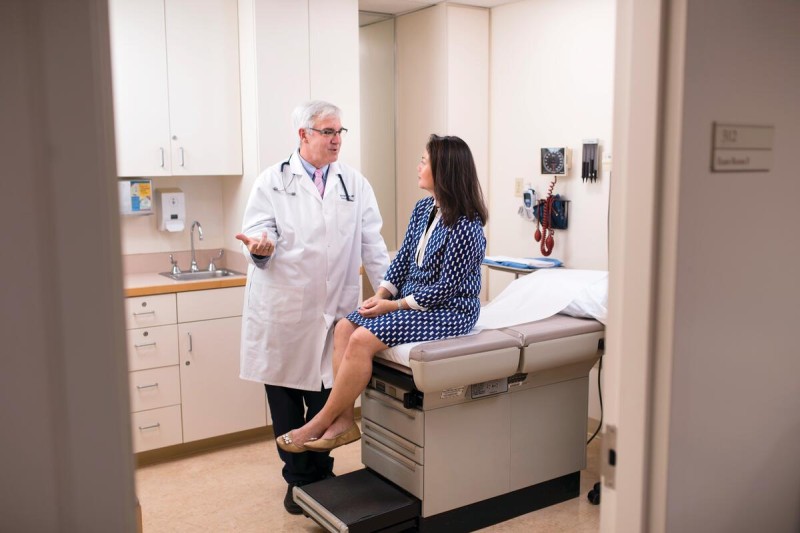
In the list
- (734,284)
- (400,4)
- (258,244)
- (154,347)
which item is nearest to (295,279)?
(258,244)

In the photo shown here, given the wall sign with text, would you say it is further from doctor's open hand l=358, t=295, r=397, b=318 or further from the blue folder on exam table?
the blue folder on exam table

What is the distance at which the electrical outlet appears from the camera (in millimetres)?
4387

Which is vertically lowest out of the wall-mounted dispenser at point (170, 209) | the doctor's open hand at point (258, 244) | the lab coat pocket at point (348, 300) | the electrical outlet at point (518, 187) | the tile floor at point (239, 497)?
the tile floor at point (239, 497)

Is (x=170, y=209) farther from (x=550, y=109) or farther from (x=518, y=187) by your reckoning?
(x=550, y=109)

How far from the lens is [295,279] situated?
330 centimetres

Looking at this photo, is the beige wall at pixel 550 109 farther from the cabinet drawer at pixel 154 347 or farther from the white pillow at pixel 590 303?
the cabinet drawer at pixel 154 347

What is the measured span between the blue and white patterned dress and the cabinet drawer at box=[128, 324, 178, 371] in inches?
43.4

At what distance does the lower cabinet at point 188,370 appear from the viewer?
3.74 metres

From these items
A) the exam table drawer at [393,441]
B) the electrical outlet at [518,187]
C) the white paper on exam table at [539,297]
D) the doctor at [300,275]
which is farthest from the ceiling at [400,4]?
the exam table drawer at [393,441]

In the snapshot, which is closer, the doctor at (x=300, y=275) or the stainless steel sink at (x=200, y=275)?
the doctor at (x=300, y=275)

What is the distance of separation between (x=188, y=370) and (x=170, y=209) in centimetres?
92

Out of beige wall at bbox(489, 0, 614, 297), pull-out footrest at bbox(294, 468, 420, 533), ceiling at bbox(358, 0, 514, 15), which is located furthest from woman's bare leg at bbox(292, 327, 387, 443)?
ceiling at bbox(358, 0, 514, 15)

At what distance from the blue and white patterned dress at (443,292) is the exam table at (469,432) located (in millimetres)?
83

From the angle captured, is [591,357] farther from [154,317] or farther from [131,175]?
[131,175]
